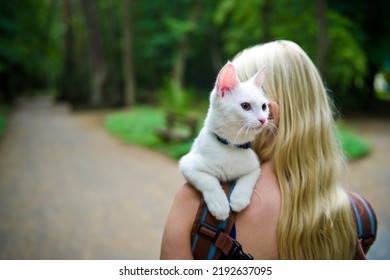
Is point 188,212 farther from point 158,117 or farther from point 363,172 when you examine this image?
point 158,117

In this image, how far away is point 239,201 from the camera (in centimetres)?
121

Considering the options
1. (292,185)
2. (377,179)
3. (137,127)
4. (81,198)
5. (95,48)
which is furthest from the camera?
(95,48)

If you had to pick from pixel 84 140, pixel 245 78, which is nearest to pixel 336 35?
pixel 84 140

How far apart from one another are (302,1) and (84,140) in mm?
7929

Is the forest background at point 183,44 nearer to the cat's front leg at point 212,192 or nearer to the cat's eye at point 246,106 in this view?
the cat's eye at point 246,106

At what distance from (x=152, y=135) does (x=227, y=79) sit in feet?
27.8

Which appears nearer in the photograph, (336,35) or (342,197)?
(342,197)

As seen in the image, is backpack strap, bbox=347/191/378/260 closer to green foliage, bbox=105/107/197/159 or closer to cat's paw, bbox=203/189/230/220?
cat's paw, bbox=203/189/230/220

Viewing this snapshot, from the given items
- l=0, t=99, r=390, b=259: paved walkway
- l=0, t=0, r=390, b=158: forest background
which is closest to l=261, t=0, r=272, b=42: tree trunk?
l=0, t=0, r=390, b=158: forest background

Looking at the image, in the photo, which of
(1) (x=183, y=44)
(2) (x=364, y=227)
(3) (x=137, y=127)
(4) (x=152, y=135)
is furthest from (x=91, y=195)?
(1) (x=183, y=44)

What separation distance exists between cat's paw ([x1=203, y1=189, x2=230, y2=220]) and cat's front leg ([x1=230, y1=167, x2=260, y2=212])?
3 centimetres

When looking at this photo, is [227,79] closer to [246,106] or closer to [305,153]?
[246,106]

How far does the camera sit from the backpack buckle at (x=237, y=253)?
3.75 feet

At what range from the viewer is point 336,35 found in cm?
1091
